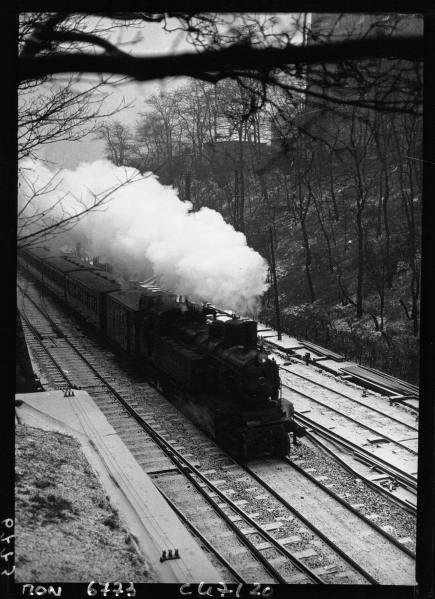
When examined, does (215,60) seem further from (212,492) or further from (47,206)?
(212,492)

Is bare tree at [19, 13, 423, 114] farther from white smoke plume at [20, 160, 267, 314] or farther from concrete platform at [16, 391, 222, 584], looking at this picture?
concrete platform at [16, 391, 222, 584]

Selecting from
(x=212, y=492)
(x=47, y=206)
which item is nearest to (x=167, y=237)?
(x=47, y=206)

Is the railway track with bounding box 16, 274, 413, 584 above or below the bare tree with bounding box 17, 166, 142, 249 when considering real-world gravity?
below

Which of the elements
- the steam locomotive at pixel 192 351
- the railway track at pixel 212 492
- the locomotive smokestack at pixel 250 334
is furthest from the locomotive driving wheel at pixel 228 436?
the locomotive smokestack at pixel 250 334

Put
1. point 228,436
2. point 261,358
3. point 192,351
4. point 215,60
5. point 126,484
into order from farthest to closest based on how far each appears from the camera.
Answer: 1. point 192,351
2. point 261,358
3. point 228,436
4. point 126,484
5. point 215,60

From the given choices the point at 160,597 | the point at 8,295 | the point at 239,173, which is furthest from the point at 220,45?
the point at 160,597

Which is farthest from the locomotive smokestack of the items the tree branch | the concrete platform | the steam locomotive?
the tree branch
